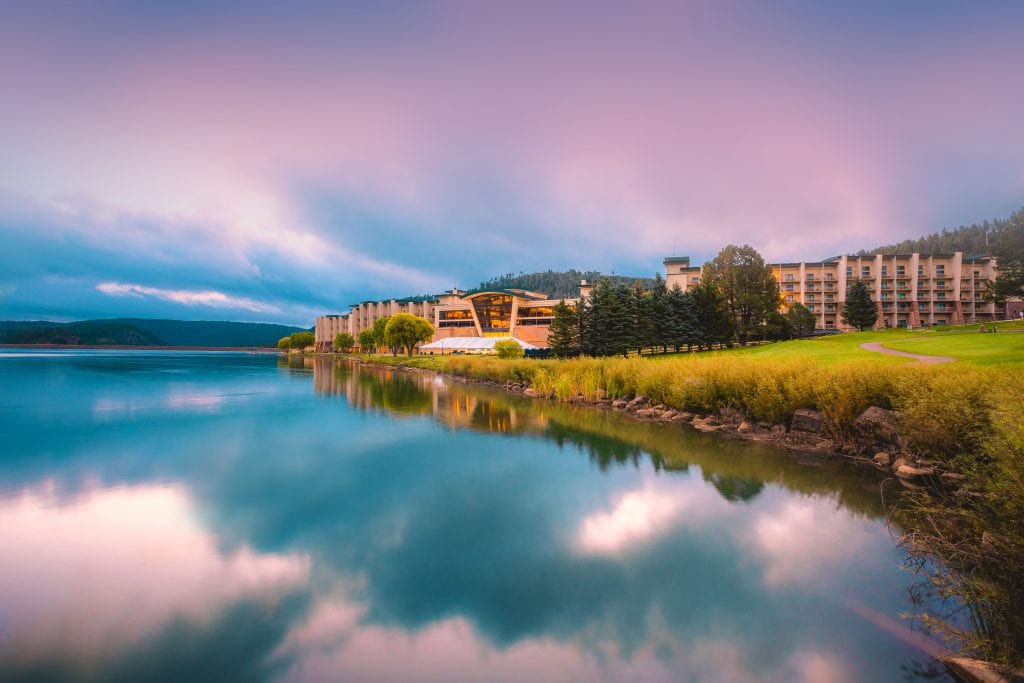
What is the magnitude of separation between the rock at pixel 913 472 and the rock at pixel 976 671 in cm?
755

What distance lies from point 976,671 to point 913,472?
8.19 m

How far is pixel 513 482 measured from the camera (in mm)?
12555

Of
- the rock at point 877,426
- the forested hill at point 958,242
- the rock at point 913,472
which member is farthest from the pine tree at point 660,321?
the forested hill at point 958,242

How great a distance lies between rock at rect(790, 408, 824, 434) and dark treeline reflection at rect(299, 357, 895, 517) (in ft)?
5.40

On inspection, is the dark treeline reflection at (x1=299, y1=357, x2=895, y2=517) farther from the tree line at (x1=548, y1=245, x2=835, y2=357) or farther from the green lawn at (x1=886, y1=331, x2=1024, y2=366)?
the tree line at (x1=548, y1=245, x2=835, y2=357)

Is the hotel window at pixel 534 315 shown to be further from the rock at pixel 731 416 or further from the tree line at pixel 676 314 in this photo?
the rock at pixel 731 416

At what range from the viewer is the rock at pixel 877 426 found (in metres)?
12.7

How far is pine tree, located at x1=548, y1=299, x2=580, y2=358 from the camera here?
4809cm

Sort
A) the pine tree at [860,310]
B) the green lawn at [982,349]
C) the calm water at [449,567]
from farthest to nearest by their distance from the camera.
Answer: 1. the pine tree at [860,310]
2. the green lawn at [982,349]
3. the calm water at [449,567]

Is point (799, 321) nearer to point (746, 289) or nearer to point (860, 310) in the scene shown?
point (860, 310)

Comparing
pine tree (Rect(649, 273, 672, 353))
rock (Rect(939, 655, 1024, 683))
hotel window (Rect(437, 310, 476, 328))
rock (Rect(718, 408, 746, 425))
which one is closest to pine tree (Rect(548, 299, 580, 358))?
pine tree (Rect(649, 273, 672, 353))

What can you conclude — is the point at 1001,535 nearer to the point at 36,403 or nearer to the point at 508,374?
the point at 508,374

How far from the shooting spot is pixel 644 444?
16578 mm

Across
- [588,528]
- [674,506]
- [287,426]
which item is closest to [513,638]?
[588,528]
